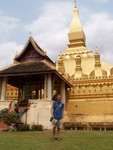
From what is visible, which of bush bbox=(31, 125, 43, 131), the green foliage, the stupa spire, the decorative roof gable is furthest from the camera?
the stupa spire

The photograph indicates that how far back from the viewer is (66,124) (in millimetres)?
19234

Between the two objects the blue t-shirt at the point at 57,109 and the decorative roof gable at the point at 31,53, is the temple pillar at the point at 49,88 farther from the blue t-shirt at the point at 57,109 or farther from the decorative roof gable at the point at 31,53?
the blue t-shirt at the point at 57,109

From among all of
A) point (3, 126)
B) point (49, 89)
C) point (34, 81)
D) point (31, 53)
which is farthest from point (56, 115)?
point (34, 81)

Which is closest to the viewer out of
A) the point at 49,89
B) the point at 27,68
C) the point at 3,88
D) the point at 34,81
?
the point at 49,89

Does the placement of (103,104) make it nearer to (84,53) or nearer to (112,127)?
(112,127)

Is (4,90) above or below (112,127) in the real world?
above

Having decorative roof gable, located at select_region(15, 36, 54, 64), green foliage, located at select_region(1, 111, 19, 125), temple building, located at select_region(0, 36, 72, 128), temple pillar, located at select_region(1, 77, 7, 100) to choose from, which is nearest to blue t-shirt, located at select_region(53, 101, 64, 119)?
green foliage, located at select_region(1, 111, 19, 125)

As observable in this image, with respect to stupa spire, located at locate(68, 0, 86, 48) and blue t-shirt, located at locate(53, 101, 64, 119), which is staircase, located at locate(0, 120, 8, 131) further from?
stupa spire, located at locate(68, 0, 86, 48)

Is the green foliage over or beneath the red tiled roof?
beneath

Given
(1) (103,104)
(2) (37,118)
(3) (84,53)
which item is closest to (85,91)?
(1) (103,104)

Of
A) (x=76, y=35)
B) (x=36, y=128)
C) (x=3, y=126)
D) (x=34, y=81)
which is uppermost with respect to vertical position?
(x=76, y=35)

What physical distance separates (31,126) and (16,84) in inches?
318

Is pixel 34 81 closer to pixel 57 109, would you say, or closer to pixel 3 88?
pixel 3 88

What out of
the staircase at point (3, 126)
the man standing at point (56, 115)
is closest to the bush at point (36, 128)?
the staircase at point (3, 126)
